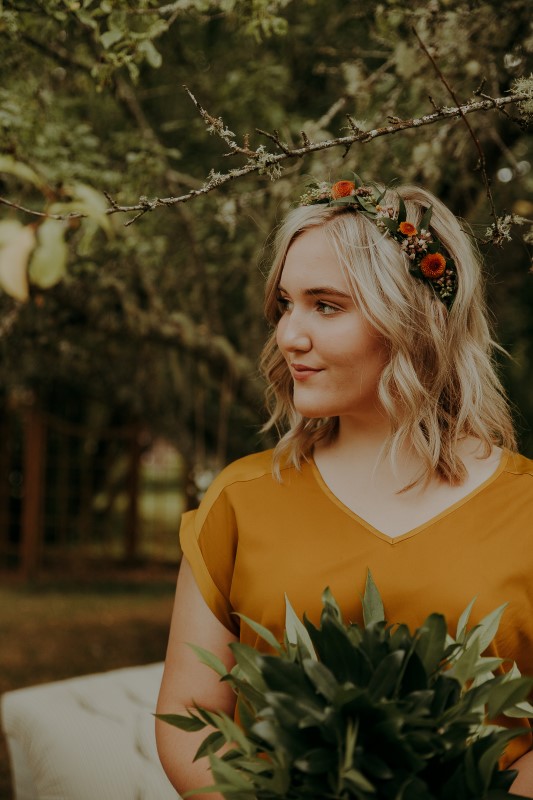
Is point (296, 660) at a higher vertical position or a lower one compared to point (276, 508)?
lower

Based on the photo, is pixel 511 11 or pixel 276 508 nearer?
pixel 276 508

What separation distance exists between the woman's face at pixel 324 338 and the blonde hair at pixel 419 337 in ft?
0.10

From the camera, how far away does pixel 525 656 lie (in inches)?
71.9

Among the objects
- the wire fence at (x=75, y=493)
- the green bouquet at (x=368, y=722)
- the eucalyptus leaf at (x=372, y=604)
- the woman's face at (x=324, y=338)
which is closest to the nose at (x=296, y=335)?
the woman's face at (x=324, y=338)

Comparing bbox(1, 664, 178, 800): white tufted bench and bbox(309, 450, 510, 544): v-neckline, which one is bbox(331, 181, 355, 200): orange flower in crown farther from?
bbox(1, 664, 178, 800): white tufted bench

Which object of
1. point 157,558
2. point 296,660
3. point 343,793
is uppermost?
point 296,660

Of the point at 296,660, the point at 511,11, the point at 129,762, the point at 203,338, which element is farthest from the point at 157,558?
the point at 296,660

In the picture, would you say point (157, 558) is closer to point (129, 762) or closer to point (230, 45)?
point (230, 45)

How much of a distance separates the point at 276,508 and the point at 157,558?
10037mm

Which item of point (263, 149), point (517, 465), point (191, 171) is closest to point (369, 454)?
point (517, 465)

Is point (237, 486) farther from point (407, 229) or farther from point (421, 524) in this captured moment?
point (407, 229)

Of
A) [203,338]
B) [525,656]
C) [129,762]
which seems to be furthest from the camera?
[203,338]

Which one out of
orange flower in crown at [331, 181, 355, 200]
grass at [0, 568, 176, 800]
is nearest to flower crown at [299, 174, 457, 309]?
orange flower in crown at [331, 181, 355, 200]

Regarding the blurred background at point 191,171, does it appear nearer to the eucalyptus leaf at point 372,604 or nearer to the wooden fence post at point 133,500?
the eucalyptus leaf at point 372,604
